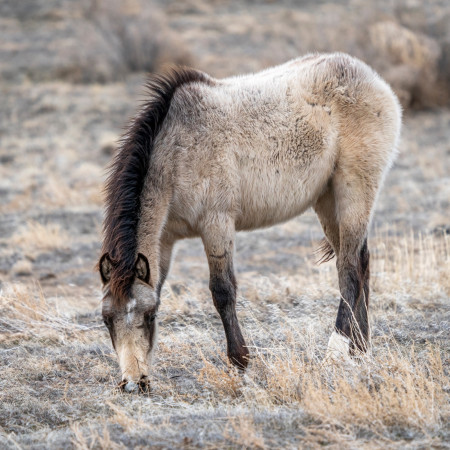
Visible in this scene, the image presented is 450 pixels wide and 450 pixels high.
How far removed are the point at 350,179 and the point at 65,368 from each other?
311 cm

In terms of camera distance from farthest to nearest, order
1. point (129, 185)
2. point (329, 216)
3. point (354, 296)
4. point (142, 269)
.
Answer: point (329, 216), point (354, 296), point (129, 185), point (142, 269)

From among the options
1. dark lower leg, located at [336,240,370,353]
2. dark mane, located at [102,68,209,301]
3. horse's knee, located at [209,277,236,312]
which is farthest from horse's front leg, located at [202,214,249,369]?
dark lower leg, located at [336,240,370,353]

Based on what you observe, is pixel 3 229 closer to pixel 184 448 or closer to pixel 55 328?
pixel 55 328

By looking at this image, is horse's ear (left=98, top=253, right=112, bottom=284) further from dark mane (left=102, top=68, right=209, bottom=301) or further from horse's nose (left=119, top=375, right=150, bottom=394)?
horse's nose (left=119, top=375, right=150, bottom=394)

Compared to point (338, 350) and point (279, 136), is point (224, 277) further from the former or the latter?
point (279, 136)

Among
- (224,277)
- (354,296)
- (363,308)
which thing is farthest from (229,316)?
(363,308)

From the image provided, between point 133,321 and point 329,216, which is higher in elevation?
point 133,321

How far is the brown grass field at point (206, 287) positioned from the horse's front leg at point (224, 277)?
9.0 inches

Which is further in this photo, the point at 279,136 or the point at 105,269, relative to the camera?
the point at 279,136

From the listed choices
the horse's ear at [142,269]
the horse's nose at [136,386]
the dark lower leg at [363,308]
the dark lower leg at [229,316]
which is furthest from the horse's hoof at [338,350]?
the horse's ear at [142,269]

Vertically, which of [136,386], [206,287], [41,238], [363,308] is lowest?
[41,238]

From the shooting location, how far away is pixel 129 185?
5324 millimetres

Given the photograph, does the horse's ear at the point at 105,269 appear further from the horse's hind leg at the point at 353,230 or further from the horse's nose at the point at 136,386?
the horse's hind leg at the point at 353,230

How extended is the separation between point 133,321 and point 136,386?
0.46 metres
